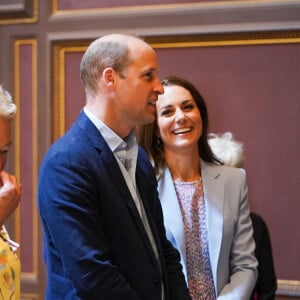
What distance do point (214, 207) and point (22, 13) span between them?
5.95 feet

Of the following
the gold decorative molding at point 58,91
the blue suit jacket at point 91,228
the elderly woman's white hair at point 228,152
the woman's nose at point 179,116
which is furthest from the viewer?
the gold decorative molding at point 58,91

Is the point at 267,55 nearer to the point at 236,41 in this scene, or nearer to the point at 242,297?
the point at 236,41

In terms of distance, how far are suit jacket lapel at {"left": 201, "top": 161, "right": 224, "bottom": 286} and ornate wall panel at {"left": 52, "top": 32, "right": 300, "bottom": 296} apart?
0.82 metres

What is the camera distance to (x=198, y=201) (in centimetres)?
225

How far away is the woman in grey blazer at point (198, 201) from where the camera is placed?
2154mm

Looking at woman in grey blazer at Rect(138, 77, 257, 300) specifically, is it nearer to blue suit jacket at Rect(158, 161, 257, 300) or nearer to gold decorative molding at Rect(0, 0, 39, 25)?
blue suit jacket at Rect(158, 161, 257, 300)

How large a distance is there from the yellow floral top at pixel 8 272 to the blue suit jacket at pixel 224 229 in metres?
0.66

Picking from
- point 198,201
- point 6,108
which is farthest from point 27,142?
point 6,108

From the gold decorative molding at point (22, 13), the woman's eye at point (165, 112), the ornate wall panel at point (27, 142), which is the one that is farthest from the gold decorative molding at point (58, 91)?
the woman's eye at point (165, 112)

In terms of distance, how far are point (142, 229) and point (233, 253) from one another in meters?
0.72

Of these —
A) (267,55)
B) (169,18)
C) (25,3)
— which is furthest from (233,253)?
(25,3)

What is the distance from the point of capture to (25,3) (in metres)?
3.36

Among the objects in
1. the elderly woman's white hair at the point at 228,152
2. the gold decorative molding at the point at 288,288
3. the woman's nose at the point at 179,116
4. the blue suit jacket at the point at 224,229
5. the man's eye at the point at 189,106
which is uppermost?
the man's eye at the point at 189,106

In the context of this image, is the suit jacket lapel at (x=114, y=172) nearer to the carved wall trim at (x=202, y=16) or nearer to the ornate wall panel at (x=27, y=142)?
the carved wall trim at (x=202, y=16)
